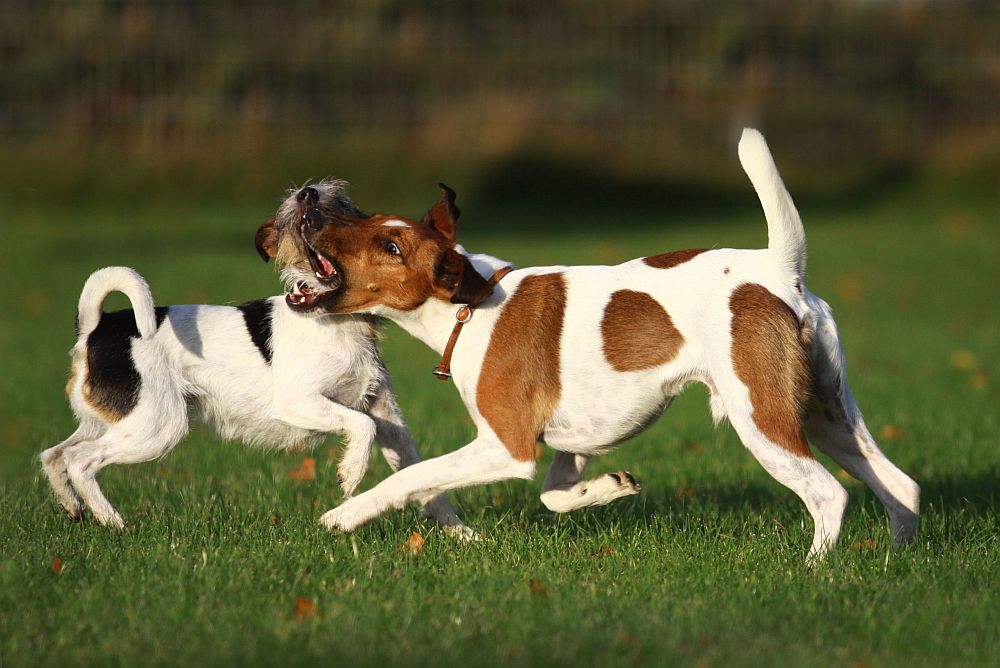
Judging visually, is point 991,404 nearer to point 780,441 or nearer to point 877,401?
point 877,401

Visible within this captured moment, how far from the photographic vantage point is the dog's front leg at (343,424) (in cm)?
549

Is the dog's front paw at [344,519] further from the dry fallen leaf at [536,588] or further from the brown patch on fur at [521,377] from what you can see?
the dry fallen leaf at [536,588]

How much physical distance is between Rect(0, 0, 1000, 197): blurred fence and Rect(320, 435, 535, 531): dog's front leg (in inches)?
681

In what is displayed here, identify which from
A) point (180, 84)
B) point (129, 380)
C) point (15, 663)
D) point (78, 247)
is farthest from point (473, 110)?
point (15, 663)

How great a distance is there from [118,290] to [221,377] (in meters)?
0.62

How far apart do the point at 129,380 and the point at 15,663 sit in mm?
1840

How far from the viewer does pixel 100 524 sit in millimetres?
5496

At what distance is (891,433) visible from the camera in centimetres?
808

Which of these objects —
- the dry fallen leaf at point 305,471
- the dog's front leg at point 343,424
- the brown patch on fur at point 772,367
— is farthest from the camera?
the dry fallen leaf at point 305,471

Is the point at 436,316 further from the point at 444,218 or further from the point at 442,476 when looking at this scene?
the point at 442,476

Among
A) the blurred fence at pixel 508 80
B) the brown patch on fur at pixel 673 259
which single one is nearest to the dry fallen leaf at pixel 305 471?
the brown patch on fur at pixel 673 259

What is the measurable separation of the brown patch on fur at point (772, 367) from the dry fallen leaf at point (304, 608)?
6.18 feet

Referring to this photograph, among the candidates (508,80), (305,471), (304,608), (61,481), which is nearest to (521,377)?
(304,608)

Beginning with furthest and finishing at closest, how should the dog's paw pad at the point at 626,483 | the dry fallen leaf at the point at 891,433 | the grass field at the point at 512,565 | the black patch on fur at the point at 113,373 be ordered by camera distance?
the dry fallen leaf at the point at 891,433
the black patch on fur at the point at 113,373
the dog's paw pad at the point at 626,483
the grass field at the point at 512,565
